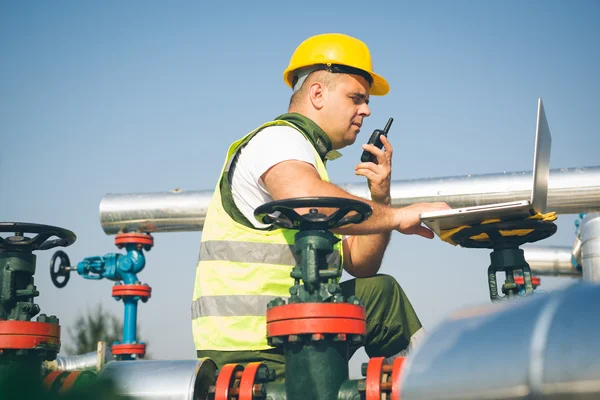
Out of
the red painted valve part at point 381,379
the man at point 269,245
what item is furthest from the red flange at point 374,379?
the man at point 269,245

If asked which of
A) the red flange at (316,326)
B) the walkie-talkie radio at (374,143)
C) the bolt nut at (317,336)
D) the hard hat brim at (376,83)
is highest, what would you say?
the hard hat brim at (376,83)

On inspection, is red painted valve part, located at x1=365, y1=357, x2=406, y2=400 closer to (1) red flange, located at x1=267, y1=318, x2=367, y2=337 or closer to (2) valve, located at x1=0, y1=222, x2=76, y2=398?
(1) red flange, located at x1=267, y1=318, x2=367, y2=337

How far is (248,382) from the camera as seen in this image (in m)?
2.01

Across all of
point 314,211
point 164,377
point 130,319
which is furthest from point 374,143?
point 130,319

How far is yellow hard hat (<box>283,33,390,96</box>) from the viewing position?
319 centimetres

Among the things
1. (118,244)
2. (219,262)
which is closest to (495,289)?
(219,262)

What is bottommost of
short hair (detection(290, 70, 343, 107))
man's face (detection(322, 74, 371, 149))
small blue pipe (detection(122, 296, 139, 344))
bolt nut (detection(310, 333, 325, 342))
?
bolt nut (detection(310, 333, 325, 342))

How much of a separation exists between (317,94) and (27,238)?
4.53 ft

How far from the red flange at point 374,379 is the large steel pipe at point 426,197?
3.24 meters

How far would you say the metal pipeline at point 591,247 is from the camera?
5312mm

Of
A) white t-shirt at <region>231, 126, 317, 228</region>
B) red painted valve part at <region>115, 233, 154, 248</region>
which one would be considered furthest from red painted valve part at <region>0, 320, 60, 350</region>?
red painted valve part at <region>115, 233, 154, 248</region>

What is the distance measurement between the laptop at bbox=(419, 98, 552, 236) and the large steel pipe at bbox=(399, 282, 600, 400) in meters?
1.20

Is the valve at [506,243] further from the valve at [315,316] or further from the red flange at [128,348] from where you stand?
the red flange at [128,348]

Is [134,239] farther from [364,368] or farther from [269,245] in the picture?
[364,368]
